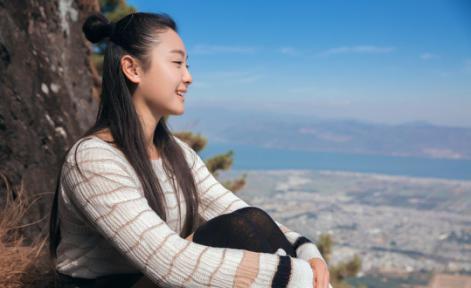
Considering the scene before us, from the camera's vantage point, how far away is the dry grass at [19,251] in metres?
2.18

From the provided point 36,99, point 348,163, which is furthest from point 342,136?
point 36,99

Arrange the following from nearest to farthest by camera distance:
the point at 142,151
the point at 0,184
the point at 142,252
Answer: the point at 142,252, the point at 142,151, the point at 0,184

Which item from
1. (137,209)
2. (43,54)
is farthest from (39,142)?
(137,209)

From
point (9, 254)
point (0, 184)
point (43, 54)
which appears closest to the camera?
point (9, 254)

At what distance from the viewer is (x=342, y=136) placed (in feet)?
493

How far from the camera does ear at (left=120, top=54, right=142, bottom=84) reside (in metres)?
1.75

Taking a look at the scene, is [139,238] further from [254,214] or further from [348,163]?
[348,163]

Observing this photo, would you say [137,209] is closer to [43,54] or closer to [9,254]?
[9,254]

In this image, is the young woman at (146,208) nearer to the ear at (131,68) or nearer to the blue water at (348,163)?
the ear at (131,68)

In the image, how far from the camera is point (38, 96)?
3.07 meters

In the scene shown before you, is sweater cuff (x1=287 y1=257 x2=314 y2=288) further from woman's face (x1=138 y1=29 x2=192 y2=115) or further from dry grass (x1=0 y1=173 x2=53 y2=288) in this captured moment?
dry grass (x1=0 y1=173 x2=53 y2=288)

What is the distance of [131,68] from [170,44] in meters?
0.16

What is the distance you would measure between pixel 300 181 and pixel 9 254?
275 ft

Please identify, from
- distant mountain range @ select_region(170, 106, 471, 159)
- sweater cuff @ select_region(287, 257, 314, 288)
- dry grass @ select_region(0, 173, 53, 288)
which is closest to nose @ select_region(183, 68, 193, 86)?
sweater cuff @ select_region(287, 257, 314, 288)
